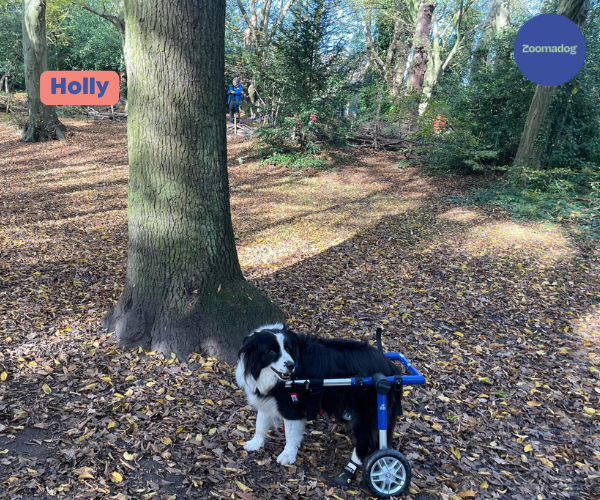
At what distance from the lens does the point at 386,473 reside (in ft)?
9.32

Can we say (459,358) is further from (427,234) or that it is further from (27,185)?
(27,185)

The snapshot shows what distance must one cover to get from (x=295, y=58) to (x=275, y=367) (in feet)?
40.7

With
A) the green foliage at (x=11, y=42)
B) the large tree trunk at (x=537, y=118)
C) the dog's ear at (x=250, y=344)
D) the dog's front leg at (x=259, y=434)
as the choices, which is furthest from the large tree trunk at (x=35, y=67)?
the dog's front leg at (x=259, y=434)

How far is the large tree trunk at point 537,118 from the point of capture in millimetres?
10500

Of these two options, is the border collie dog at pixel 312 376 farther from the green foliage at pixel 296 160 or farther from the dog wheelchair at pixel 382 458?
the green foliage at pixel 296 160

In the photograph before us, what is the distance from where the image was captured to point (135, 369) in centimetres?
402

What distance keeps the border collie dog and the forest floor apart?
407mm

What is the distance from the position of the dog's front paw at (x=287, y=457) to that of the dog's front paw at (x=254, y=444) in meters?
0.19

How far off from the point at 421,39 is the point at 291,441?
64.9 feet

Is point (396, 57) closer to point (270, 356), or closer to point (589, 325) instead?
Answer: point (589, 325)

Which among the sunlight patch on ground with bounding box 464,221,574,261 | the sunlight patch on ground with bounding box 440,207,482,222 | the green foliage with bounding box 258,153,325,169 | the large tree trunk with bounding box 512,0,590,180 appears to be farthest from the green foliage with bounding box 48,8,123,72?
the sunlight patch on ground with bounding box 464,221,574,261

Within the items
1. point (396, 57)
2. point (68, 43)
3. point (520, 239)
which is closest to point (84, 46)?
point (68, 43)

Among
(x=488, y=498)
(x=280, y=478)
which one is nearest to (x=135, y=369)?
(x=280, y=478)

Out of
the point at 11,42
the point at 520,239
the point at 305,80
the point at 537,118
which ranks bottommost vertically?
the point at 520,239
